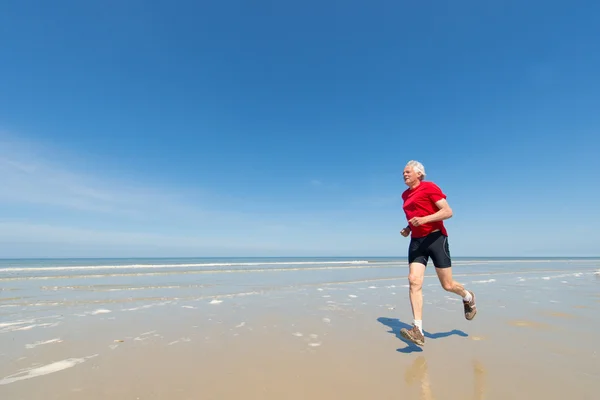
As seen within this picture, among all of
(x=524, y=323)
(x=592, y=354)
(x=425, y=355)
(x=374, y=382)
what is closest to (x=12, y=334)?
(x=374, y=382)

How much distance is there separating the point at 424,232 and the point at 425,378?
179 centimetres

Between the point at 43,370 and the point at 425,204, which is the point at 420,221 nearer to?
the point at 425,204

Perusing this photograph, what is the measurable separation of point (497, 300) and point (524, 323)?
2.53 metres

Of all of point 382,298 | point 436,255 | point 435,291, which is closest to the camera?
point 436,255

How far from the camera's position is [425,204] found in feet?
13.0

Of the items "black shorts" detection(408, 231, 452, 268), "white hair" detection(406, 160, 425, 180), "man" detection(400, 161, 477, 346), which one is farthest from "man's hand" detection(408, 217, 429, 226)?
"white hair" detection(406, 160, 425, 180)

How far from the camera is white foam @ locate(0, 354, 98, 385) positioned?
2.79m

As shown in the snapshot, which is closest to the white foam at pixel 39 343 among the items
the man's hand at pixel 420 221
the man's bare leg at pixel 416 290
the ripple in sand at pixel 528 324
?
the man's bare leg at pixel 416 290

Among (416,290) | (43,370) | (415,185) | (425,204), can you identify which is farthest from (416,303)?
(43,370)

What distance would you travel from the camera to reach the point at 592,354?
3.41m

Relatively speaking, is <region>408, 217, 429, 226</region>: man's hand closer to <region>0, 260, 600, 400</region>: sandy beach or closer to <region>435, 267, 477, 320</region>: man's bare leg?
<region>435, 267, 477, 320</region>: man's bare leg

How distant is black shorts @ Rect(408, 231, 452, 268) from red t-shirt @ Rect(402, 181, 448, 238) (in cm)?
7

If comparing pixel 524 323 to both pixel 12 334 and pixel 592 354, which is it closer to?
pixel 592 354

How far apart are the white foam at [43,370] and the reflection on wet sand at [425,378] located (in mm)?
3428
